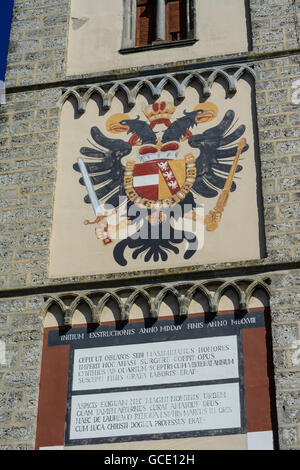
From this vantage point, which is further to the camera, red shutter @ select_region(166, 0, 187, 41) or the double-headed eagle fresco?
red shutter @ select_region(166, 0, 187, 41)

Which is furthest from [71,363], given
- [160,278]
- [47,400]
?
[160,278]

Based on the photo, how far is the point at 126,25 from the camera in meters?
12.2

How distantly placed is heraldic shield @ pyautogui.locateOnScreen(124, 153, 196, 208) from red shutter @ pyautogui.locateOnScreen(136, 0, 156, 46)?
2049 millimetres

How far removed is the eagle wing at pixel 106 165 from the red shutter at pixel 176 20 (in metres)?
1.79

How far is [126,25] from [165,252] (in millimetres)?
3425

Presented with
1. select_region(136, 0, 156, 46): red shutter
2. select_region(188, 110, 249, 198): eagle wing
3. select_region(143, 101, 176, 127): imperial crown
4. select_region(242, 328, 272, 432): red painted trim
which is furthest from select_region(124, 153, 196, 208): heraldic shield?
select_region(136, 0, 156, 46): red shutter

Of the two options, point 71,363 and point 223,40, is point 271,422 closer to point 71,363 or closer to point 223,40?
point 71,363

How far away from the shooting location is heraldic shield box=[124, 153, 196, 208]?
34.9 feet

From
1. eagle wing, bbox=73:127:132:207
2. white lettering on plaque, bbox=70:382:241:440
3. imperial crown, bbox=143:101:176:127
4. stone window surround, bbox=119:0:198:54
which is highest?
stone window surround, bbox=119:0:198:54

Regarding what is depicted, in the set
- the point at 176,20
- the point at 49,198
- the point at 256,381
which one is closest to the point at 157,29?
the point at 176,20

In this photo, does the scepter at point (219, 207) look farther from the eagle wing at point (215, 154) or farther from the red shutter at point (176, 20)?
the red shutter at point (176, 20)

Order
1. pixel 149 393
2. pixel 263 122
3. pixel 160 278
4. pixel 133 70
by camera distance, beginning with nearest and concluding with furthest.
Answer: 1. pixel 149 393
2. pixel 160 278
3. pixel 263 122
4. pixel 133 70

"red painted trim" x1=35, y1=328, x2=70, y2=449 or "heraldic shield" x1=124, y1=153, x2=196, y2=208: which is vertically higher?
"heraldic shield" x1=124, y1=153, x2=196, y2=208

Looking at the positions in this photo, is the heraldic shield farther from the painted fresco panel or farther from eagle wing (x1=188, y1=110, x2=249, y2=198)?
eagle wing (x1=188, y1=110, x2=249, y2=198)
